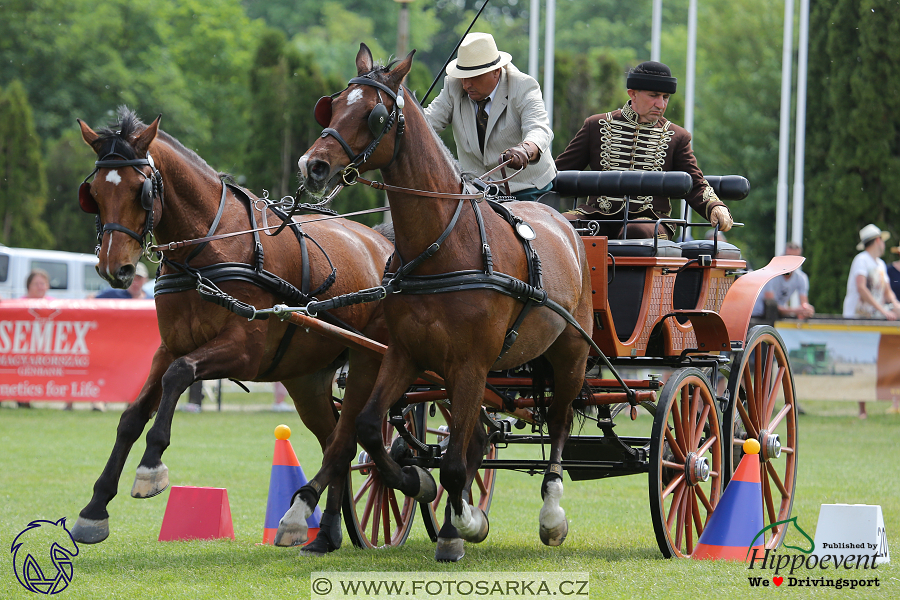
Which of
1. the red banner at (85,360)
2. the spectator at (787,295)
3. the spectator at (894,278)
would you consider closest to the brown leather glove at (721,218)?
the spectator at (787,295)

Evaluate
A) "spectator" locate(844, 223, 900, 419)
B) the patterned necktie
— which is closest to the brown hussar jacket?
the patterned necktie

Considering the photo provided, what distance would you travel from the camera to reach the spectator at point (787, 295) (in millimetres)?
14795

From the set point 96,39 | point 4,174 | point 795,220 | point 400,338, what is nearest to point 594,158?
point 400,338

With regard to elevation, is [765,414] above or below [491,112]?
below

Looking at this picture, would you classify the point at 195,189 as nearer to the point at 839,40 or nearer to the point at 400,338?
the point at 400,338

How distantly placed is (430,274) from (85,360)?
31.7 ft

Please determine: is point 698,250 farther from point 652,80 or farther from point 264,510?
point 264,510

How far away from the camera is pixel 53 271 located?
77.4 feet

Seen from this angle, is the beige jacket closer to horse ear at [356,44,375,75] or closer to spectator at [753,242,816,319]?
horse ear at [356,44,375,75]

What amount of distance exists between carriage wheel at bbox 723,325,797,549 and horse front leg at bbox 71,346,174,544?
3.12m

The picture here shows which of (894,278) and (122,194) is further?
(894,278)

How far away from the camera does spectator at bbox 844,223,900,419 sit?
14.7m

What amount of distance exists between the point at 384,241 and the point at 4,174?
75.5 ft

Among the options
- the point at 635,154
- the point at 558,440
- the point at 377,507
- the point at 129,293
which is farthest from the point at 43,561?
the point at 129,293
